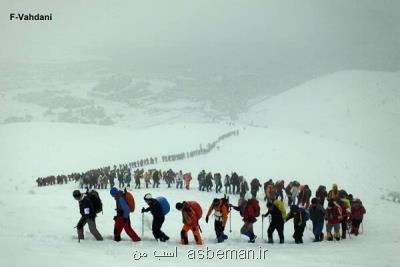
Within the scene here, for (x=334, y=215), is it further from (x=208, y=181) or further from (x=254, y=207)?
(x=208, y=181)

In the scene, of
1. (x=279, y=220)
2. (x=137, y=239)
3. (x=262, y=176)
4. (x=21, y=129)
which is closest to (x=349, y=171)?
(x=262, y=176)

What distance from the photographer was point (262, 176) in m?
36.8

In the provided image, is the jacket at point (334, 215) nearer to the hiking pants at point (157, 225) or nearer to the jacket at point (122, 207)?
the hiking pants at point (157, 225)

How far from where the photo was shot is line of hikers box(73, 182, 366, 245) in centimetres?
1242

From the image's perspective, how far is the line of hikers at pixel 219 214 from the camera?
12.4m

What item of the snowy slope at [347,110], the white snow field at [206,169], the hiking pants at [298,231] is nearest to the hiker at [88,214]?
the white snow field at [206,169]

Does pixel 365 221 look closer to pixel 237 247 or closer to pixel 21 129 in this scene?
pixel 237 247

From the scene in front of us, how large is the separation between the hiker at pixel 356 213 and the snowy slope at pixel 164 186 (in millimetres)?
471

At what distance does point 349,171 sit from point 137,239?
32.3 m

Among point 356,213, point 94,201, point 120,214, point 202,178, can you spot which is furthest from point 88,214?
point 202,178

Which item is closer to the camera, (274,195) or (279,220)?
(279,220)

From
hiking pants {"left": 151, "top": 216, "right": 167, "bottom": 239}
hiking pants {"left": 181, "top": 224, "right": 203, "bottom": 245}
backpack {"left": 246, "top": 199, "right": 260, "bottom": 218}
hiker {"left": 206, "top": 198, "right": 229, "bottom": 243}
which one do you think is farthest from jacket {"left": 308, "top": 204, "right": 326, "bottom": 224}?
hiking pants {"left": 151, "top": 216, "right": 167, "bottom": 239}

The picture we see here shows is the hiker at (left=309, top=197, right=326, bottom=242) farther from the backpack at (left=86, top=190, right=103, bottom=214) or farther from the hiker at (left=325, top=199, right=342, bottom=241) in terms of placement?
the backpack at (left=86, top=190, right=103, bottom=214)

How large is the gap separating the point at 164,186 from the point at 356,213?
15176mm
